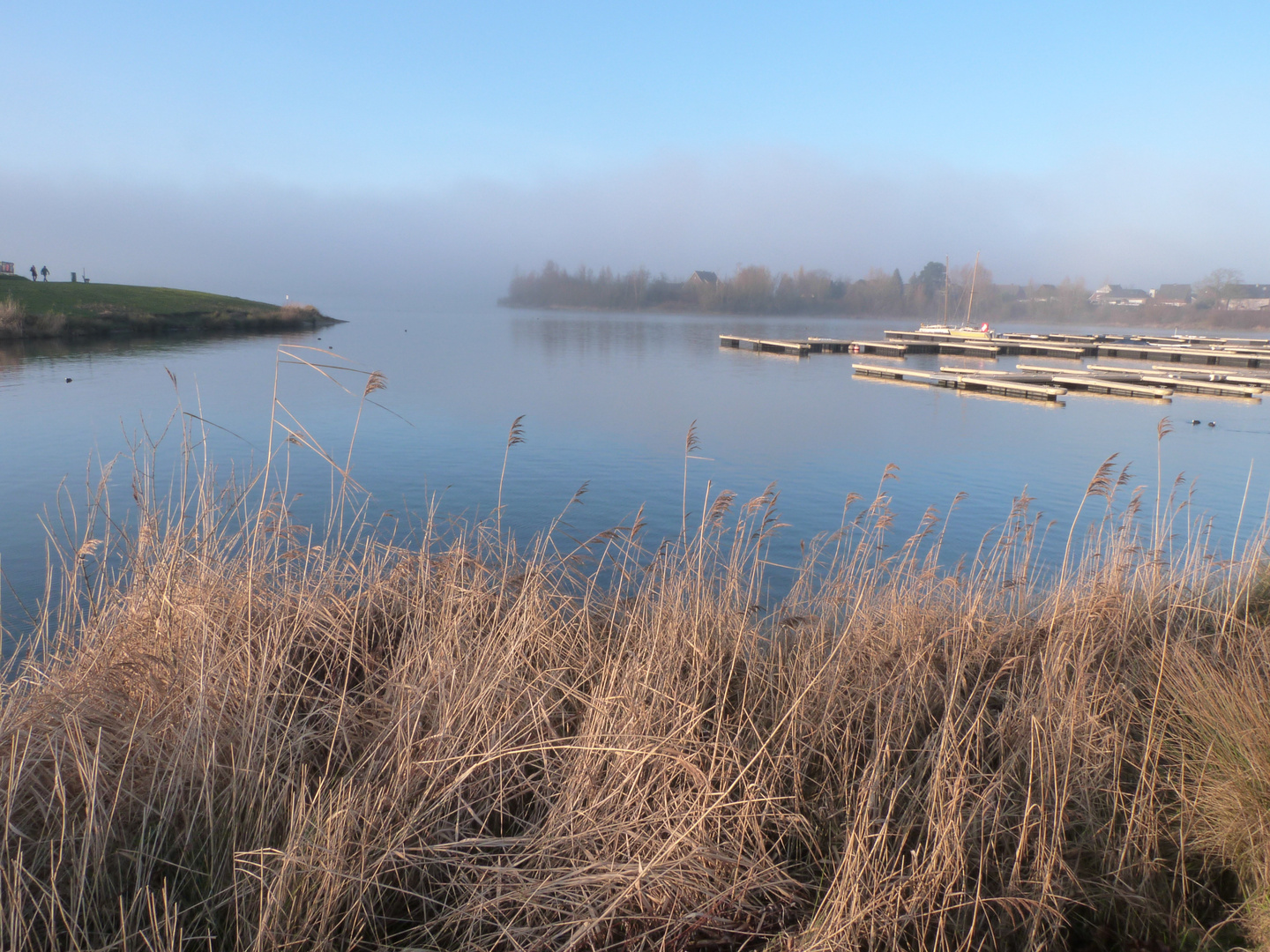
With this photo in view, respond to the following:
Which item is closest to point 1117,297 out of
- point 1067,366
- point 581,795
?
point 1067,366

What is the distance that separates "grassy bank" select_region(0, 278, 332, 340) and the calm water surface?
4112mm

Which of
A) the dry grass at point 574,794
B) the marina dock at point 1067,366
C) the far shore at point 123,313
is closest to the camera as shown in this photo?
the dry grass at point 574,794

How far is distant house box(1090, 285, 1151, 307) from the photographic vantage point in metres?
153

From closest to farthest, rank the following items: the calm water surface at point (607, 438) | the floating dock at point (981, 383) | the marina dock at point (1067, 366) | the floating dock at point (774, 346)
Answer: the calm water surface at point (607, 438), the floating dock at point (981, 383), the marina dock at point (1067, 366), the floating dock at point (774, 346)

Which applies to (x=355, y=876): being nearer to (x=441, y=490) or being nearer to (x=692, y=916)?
(x=692, y=916)

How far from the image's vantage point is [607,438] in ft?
61.8

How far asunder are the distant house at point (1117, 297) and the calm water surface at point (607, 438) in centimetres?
14993

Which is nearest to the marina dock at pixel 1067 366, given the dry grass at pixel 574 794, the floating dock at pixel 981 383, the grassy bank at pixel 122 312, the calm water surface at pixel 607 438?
the floating dock at pixel 981 383

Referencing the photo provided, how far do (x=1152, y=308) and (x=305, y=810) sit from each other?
168 metres

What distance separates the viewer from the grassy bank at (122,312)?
115 ft

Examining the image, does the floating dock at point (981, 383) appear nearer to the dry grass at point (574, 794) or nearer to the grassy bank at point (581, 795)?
the grassy bank at point (581, 795)

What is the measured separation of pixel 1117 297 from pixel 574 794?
683ft

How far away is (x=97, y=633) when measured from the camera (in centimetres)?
408

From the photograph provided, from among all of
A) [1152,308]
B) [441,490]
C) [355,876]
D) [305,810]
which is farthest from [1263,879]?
[1152,308]
